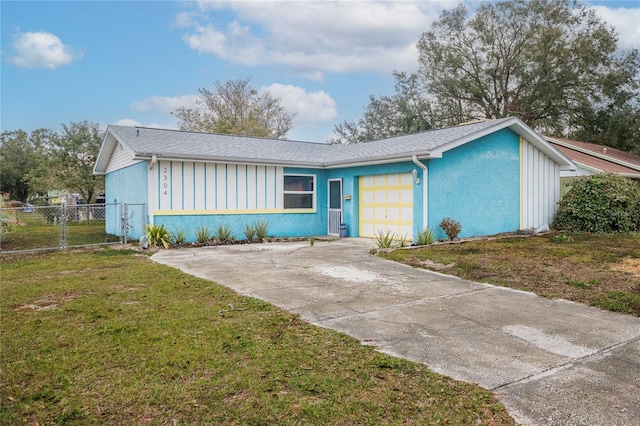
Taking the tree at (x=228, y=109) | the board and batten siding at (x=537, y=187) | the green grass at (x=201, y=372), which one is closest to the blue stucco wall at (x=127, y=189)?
the green grass at (x=201, y=372)

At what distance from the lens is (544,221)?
15.2 meters

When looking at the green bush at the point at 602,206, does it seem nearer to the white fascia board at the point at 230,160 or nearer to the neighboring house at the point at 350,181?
the neighboring house at the point at 350,181

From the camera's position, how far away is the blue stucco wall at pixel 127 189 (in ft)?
42.6

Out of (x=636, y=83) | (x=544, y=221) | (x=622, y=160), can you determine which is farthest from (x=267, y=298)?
(x=636, y=83)

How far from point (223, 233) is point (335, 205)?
4.12 metres

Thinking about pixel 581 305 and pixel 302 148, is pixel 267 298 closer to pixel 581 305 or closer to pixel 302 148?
pixel 581 305

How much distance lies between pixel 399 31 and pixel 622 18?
1716 cm

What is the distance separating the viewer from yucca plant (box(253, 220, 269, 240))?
1338 centimetres

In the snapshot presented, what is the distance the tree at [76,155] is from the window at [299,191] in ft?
50.6

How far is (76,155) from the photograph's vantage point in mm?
24750

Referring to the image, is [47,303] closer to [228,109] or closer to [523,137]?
[523,137]

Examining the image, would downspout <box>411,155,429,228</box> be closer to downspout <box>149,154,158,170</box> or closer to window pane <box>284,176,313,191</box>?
window pane <box>284,176,313,191</box>

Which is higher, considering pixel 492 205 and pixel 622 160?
pixel 622 160

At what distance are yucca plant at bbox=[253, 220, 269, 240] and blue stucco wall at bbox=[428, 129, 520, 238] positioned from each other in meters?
4.96
